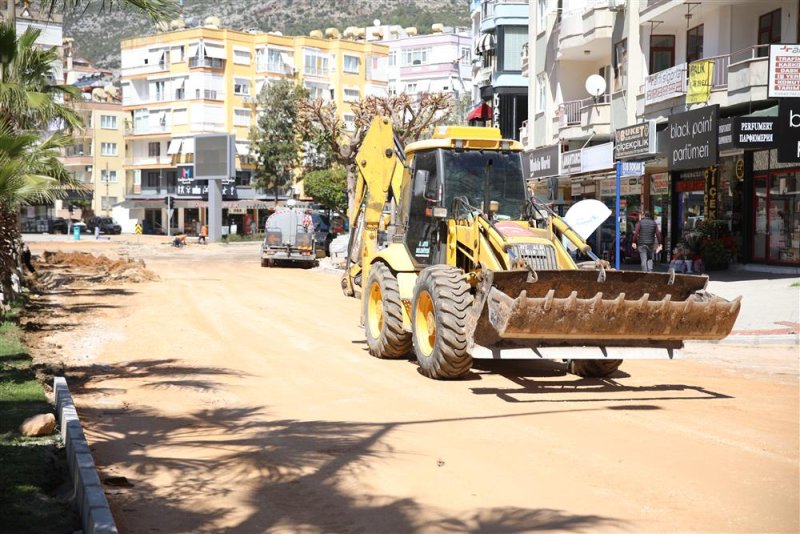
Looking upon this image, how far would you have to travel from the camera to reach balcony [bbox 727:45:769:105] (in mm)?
24469

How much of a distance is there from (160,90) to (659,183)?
70254 mm

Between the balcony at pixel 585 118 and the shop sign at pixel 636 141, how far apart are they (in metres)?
5.35

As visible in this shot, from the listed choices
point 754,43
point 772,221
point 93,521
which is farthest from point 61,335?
point 754,43

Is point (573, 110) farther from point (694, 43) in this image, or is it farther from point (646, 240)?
point (646, 240)

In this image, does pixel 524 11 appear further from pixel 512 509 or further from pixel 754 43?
pixel 512 509

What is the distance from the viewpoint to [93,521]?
596 cm

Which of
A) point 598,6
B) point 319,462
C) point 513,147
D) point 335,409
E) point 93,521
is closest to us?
point 93,521

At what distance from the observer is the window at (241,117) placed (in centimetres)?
9369

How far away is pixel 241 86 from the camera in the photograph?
9419 centimetres

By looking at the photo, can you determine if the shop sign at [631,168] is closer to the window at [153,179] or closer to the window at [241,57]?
the window at [241,57]

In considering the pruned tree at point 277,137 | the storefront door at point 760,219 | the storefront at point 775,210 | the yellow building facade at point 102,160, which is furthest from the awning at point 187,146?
the storefront at point 775,210

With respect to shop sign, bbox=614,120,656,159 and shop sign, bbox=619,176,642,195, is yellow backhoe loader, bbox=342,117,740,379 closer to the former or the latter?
shop sign, bbox=614,120,656,159

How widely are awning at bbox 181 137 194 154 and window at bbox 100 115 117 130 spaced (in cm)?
1719

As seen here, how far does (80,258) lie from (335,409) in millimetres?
30832
